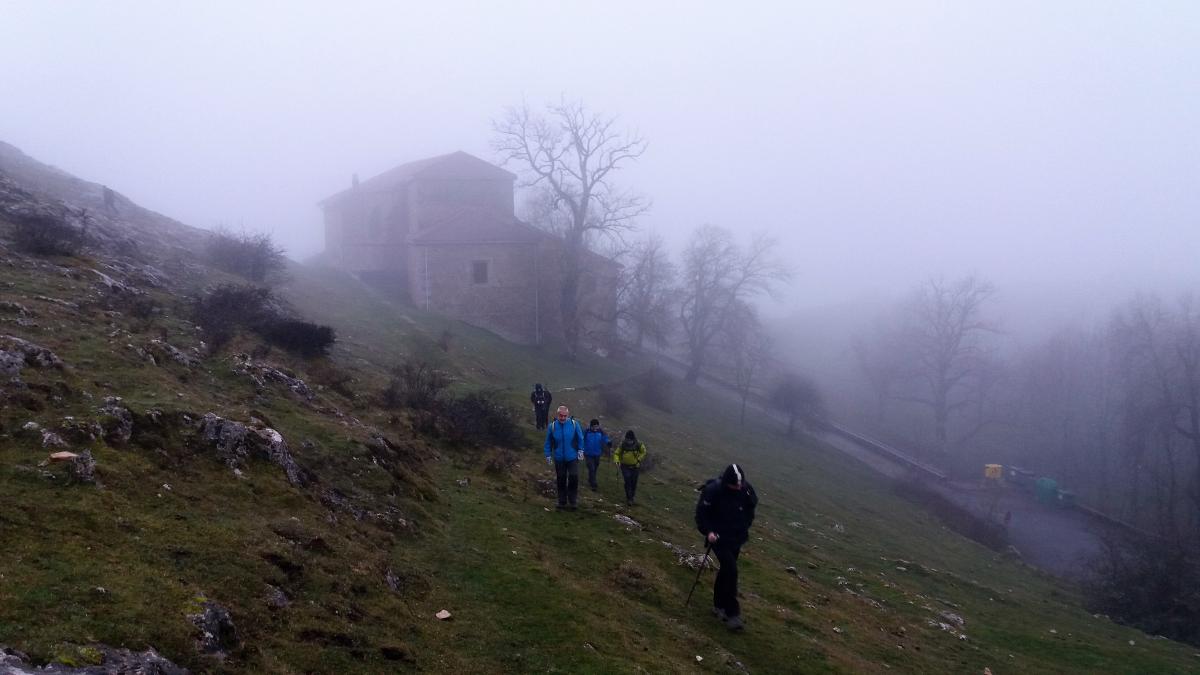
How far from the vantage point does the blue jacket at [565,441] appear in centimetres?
1458

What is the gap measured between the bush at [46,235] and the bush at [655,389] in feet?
103

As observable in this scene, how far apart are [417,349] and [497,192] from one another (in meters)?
31.4

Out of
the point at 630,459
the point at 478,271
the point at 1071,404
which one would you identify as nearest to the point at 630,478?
the point at 630,459

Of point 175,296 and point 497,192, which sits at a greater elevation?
point 497,192

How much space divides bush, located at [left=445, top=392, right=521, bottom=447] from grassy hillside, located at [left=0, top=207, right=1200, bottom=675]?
50cm

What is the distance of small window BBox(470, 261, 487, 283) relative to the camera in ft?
180

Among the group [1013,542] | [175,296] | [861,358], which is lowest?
[1013,542]

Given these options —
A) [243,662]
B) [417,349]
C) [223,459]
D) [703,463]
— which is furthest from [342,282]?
[243,662]

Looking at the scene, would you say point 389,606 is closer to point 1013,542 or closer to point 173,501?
point 173,501

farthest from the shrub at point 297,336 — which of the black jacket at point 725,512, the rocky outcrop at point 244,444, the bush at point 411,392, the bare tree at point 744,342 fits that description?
the bare tree at point 744,342

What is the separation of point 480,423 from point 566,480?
538 cm

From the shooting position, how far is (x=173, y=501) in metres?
8.88

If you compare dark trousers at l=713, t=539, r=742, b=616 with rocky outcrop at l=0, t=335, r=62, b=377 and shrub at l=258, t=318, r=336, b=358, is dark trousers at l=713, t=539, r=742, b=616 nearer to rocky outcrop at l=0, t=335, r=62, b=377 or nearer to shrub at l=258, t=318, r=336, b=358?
rocky outcrop at l=0, t=335, r=62, b=377

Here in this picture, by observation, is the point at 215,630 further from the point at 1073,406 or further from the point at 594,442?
the point at 1073,406
